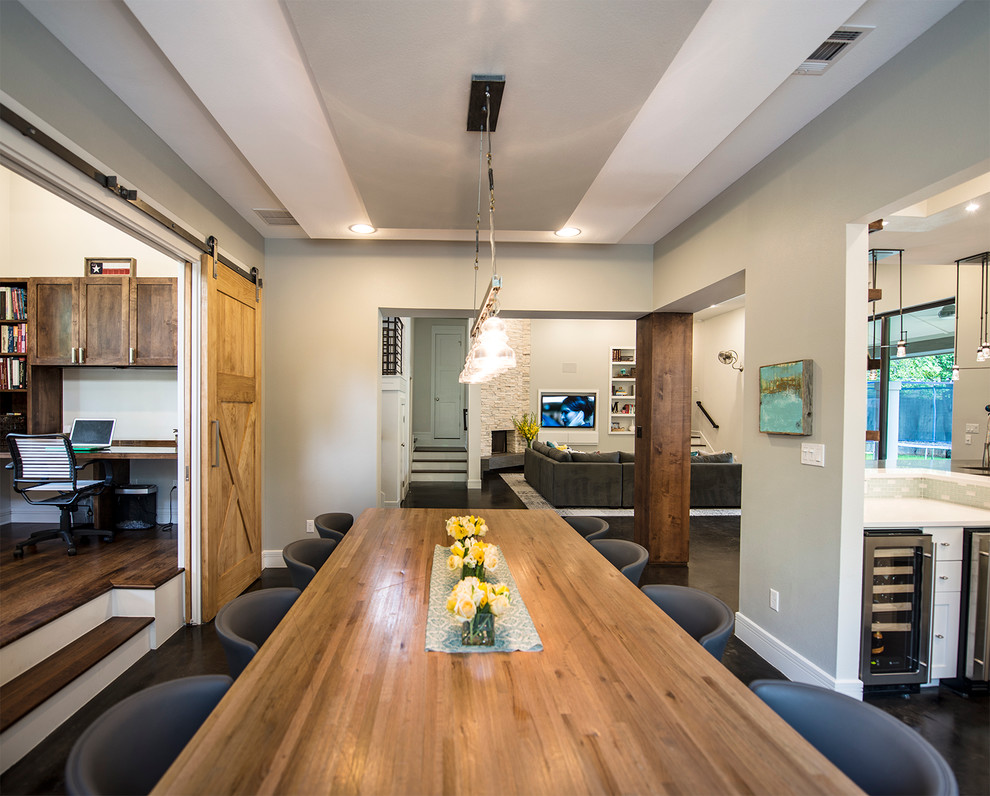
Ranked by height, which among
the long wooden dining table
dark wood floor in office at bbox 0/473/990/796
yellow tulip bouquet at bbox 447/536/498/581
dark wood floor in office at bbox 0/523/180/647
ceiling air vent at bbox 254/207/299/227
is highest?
ceiling air vent at bbox 254/207/299/227

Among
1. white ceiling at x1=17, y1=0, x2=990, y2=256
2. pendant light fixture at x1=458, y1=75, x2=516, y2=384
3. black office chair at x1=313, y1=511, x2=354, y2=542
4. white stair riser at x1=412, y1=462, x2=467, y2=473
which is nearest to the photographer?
white ceiling at x1=17, y1=0, x2=990, y2=256

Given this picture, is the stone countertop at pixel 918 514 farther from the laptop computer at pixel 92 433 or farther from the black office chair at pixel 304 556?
the laptop computer at pixel 92 433

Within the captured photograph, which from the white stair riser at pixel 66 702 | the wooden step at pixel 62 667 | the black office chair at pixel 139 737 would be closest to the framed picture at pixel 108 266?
the wooden step at pixel 62 667

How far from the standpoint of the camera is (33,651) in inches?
86.5

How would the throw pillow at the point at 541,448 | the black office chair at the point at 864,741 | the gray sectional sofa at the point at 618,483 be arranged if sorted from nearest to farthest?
the black office chair at the point at 864,741, the gray sectional sofa at the point at 618,483, the throw pillow at the point at 541,448

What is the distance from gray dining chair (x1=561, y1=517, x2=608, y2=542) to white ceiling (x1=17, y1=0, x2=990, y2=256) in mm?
2053

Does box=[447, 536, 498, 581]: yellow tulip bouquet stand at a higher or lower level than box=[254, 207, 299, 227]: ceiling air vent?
lower

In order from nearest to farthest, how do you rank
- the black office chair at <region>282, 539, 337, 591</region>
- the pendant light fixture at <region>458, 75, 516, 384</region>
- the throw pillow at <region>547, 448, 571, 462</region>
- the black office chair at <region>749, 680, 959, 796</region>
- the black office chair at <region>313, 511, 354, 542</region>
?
the black office chair at <region>749, 680, 959, 796</region> → the pendant light fixture at <region>458, 75, 516, 384</region> → the black office chair at <region>282, 539, 337, 591</region> → the black office chair at <region>313, 511, 354, 542</region> → the throw pillow at <region>547, 448, 571, 462</region>

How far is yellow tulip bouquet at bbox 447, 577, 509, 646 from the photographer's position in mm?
1340

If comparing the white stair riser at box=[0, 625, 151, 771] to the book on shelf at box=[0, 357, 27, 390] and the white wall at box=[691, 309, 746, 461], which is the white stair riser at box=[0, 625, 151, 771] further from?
the white wall at box=[691, 309, 746, 461]

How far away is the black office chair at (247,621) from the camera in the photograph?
4.86ft

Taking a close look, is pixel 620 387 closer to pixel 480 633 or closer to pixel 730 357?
pixel 730 357

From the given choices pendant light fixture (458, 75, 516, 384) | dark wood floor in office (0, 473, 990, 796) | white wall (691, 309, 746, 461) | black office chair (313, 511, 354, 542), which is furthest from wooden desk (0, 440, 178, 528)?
white wall (691, 309, 746, 461)

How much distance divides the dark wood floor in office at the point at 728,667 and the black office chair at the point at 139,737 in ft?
3.89
